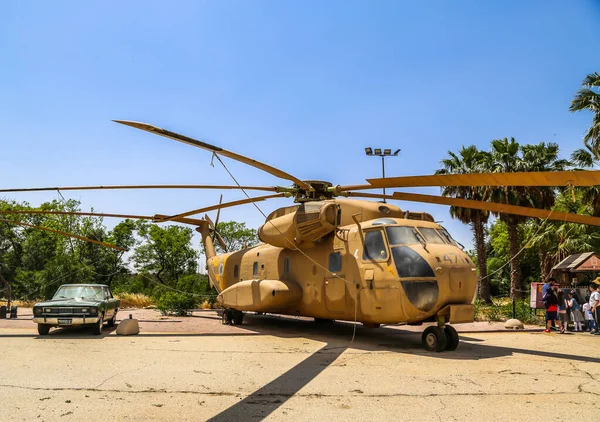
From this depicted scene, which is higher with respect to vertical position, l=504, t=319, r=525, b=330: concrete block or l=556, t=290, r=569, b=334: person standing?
l=556, t=290, r=569, b=334: person standing

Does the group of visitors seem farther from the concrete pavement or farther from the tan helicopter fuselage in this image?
the tan helicopter fuselage

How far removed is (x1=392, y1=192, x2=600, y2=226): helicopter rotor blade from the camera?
27.1 feet

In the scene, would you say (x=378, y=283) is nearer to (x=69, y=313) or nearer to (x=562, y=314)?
(x=562, y=314)

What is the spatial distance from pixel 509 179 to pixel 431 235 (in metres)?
3.29

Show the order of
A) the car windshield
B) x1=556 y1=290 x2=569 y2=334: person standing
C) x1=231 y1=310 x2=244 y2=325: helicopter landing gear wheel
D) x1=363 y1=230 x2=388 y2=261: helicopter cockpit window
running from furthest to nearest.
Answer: x1=231 y1=310 x2=244 y2=325: helicopter landing gear wheel
x1=556 y1=290 x2=569 y2=334: person standing
the car windshield
x1=363 y1=230 x2=388 y2=261: helicopter cockpit window

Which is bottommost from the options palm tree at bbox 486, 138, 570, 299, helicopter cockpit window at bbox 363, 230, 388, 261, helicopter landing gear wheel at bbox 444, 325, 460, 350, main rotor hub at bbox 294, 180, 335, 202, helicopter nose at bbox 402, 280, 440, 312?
helicopter landing gear wheel at bbox 444, 325, 460, 350

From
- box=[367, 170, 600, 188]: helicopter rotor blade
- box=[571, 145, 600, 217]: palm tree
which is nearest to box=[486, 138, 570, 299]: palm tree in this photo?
box=[571, 145, 600, 217]: palm tree

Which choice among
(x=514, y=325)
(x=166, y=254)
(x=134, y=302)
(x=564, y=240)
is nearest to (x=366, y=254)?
(x=514, y=325)

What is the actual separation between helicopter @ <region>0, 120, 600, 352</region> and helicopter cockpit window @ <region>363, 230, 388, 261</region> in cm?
2

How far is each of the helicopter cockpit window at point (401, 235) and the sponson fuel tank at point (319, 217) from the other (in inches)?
41.8

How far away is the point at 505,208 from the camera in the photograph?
30.4 ft

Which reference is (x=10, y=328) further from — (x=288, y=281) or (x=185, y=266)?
(x=185, y=266)

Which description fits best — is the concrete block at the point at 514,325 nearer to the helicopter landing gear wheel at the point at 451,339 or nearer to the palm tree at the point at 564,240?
the helicopter landing gear wheel at the point at 451,339

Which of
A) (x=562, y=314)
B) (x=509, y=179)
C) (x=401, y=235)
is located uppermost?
(x=509, y=179)
